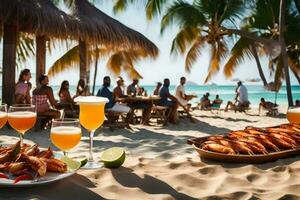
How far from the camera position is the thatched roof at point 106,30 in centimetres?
838

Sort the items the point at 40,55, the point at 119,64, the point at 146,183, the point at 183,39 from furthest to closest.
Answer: the point at 119,64, the point at 183,39, the point at 40,55, the point at 146,183

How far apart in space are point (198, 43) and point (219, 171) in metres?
14.3

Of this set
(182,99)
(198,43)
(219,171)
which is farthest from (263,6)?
(219,171)

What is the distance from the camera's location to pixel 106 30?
8.56 m

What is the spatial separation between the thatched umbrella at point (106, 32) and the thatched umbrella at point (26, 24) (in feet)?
1.43

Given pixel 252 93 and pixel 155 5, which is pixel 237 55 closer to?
pixel 155 5

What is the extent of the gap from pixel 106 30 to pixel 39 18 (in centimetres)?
153

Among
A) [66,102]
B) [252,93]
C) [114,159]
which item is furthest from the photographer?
[252,93]

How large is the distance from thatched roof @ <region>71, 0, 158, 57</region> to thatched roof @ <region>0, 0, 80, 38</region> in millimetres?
356

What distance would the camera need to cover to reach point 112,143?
20.1 feet

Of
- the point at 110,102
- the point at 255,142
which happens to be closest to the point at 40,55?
the point at 110,102

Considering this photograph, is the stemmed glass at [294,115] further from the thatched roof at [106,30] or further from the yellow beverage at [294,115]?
the thatched roof at [106,30]

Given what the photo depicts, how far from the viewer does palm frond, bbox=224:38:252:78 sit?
51.0 ft

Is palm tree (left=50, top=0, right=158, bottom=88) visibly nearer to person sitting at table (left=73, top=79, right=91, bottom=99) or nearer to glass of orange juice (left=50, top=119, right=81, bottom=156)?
person sitting at table (left=73, top=79, right=91, bottom=99)
